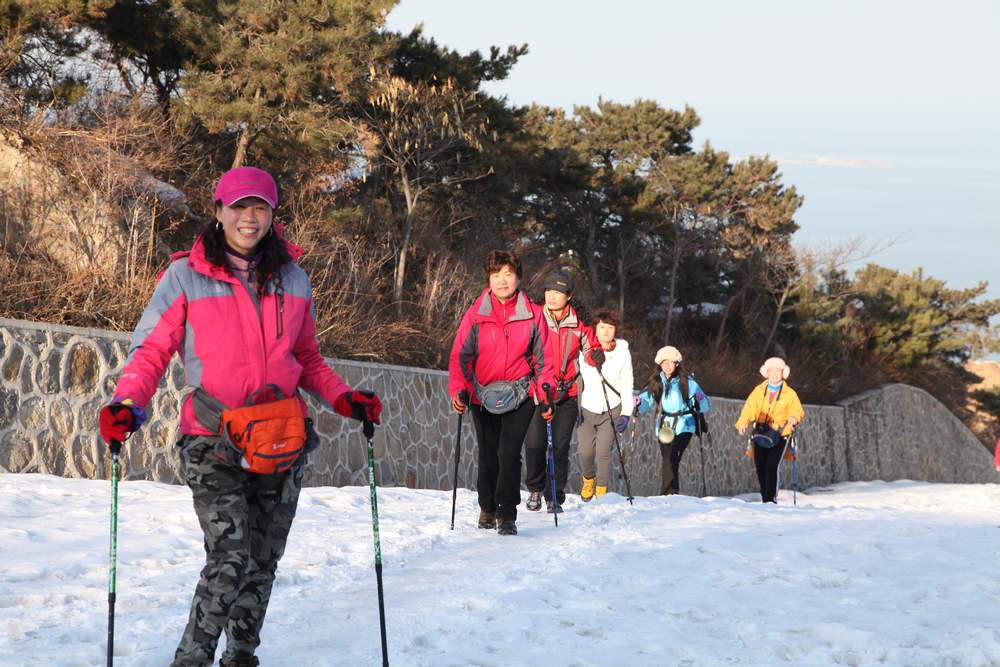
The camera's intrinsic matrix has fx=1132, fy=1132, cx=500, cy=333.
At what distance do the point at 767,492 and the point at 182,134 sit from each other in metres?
8.89

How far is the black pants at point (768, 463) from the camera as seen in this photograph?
12.7 m

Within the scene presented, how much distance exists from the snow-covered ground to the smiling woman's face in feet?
5.10

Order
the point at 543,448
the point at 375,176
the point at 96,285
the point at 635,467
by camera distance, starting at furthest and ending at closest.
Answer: the point at 635,467 → the point at 375,176 → the point at 96,285 → the point at 543,448

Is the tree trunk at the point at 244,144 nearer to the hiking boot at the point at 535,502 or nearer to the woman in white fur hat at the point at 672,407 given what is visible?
the woman in white fur hat at the point at 672,407

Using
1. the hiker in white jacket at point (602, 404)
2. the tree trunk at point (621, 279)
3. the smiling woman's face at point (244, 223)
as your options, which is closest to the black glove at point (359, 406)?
the smiling woman's face at point (244, 223)

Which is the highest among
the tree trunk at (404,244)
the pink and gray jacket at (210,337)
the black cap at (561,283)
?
the tree trunk at (404,244)

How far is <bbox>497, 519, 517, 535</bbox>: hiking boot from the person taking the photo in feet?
25.3

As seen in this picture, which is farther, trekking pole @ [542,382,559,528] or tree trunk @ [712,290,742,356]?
tree trunk @ [712,290,742,356]

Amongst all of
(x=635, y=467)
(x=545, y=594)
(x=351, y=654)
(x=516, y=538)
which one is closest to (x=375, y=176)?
(x=635, y=467)

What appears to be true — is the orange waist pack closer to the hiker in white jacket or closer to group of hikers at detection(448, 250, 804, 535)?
group of hikers at detection(448, 250, 804, 535)

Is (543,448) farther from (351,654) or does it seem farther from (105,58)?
(105,58)

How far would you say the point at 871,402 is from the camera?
→ 3516 cm

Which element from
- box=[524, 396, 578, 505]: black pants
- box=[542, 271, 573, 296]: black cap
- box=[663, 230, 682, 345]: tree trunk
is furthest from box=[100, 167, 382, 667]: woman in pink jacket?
box=[663, 230, 682, 345]: tree trunk

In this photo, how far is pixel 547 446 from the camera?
962cm
